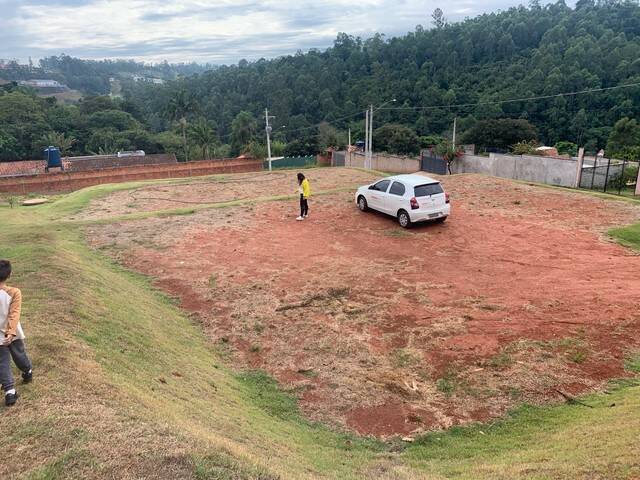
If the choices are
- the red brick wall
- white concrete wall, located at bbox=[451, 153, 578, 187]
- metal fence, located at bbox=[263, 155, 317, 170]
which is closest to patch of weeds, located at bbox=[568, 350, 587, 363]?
white concrete wall, located at bbox=[451, 153, 578, 187]

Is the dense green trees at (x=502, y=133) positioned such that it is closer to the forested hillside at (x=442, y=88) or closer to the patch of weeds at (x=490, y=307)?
the forested hillside at (x=442, y=88)

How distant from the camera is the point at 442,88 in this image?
249 feet

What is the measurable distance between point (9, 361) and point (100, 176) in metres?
27.2

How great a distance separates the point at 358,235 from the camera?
516 inches

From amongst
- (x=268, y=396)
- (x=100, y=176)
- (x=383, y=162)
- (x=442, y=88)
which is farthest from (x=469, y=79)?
(x=268, y=396)

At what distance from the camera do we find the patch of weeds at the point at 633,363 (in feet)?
21.5

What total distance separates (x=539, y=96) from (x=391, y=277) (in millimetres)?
60297

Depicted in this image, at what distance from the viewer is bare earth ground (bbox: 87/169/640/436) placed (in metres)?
6.39

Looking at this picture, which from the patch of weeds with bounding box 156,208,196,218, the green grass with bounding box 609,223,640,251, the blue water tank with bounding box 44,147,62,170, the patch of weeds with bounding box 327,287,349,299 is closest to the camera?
the patch of weeds with bounding box 327,287,349,299

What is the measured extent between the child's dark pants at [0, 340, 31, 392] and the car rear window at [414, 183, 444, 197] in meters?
10.6

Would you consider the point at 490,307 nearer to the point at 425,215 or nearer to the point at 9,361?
the point at 425,215

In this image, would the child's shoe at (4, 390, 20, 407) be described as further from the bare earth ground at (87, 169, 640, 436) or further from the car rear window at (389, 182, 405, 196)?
the car rear window at (389, 182, 405, 196)

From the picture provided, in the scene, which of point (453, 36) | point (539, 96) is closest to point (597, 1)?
point (453, 36)

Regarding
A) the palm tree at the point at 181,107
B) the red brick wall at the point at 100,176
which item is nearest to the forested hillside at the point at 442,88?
the palm tree at the point at 181,107
